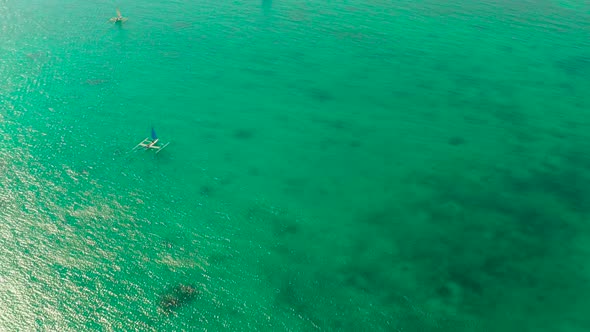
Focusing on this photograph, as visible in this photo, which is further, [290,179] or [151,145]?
[151,145]

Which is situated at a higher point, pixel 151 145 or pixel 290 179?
pixel 151 145

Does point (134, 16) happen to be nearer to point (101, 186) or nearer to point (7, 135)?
point (7, 135)

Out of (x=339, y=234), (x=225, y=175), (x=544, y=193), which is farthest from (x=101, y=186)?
(x=544, y=193)

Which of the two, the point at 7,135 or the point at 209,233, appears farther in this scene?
the point at 7,135

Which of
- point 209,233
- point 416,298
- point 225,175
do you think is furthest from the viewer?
point 225,175

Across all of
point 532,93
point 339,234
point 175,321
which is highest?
point 532,93

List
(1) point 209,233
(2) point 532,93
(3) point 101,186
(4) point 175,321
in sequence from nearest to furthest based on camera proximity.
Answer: (4) point 175,321 → (1) point 209,233 → (3) point 101,186 → (2) point 532,93

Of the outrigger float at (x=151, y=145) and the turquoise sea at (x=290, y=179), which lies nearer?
the turquoise sea at (x=290, y=179)

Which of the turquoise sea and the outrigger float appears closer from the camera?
the turquoise sea
